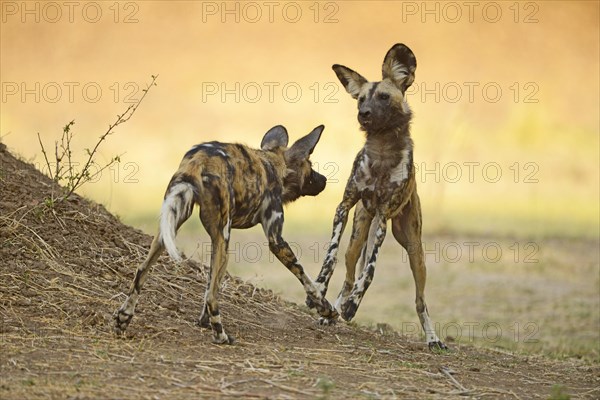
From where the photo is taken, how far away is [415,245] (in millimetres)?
7371

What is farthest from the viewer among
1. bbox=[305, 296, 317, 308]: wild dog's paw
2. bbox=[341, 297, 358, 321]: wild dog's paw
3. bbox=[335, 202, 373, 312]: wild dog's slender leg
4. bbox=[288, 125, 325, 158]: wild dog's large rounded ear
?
bbox=[335, 202, 373, 312]: wild dog's slender leg

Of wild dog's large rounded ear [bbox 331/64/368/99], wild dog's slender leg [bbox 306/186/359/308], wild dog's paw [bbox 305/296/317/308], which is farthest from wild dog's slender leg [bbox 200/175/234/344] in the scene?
wild dog's large rounded ear [bbox 331/64/368/99]

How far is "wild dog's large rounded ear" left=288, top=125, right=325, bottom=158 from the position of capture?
7.00 metres

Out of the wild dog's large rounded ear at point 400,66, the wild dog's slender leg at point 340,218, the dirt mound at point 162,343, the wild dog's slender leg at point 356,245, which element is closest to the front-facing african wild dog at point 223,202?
the dirt mound at point 162,343

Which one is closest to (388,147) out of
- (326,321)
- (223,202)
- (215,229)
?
(326,321)

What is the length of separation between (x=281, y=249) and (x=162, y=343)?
1042mm

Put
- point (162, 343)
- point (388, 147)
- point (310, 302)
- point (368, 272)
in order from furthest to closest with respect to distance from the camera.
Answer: point (388, 147) → point (368, 272) → point (310, 302) → point (162, 343)

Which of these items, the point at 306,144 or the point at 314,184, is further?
the point at 314,184

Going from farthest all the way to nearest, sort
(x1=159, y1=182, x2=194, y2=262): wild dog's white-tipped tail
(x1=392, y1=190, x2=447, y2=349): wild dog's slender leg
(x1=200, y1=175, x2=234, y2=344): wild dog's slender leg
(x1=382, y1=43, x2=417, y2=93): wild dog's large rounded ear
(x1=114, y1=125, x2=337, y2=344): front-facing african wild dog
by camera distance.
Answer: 1. (x1=392, y1=190, x2=447, y2=349): wild dog's slender leg
2. (x1=382, y1=43, x2=417, y2=93): wild dog's large rounded ear
3. (x1=200, y1=175, x2=234, y2=344): wild dog's slender leg
4. (x1=114, y1=125, x2=337, y2=344): front-facing african wild dog
5. (x1=159, y1=182, x2=194, y2=262): wild dog's white-tipped tail

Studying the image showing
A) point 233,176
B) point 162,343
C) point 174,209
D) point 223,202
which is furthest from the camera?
point 233,176

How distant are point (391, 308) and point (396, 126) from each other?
611 cm

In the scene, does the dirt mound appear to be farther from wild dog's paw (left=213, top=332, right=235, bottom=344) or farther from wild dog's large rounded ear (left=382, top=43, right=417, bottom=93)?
wild dog's large rounded ear (left=382, top=43, right=417, bottom=93)

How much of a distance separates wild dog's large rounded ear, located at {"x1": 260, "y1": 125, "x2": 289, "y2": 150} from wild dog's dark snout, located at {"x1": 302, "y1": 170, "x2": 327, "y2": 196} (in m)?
0.33

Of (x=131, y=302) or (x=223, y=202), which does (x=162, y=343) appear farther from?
(x=223, y=202)
